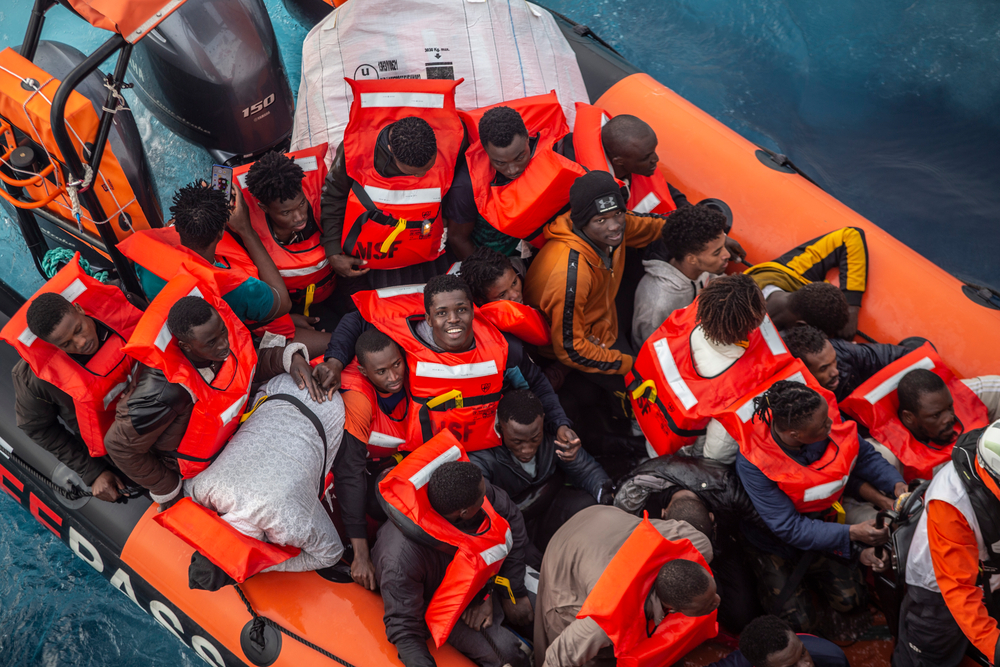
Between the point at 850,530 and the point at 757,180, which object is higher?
the point at 757,180

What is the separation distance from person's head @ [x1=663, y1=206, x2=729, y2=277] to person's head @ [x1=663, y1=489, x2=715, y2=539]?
75 centimetres

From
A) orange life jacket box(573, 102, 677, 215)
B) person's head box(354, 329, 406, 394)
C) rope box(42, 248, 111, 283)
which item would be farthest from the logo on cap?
rope box(42, 248, 111, 283)

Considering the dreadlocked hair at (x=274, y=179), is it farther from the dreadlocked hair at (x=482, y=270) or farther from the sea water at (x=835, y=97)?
the sea water at (x=835, y=97)

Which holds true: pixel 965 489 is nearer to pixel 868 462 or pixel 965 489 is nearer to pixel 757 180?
pixel 868 462

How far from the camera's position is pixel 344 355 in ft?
6.70

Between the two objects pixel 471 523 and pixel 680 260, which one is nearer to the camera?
pixel 471 523

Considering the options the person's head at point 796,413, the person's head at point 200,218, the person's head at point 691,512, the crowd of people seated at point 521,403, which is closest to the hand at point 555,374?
the crowd of people seated at point 521,403

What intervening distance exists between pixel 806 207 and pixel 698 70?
1.85m

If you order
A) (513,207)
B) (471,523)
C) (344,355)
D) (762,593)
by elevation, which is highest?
(513,207)

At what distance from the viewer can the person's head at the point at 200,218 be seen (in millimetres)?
1938

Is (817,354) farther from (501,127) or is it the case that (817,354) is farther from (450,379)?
(501,127)

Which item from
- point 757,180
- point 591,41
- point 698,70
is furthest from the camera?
point 698,70

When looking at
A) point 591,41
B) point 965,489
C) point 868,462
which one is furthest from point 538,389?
point 591,41

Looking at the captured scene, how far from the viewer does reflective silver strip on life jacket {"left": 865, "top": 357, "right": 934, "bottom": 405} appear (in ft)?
6.48
